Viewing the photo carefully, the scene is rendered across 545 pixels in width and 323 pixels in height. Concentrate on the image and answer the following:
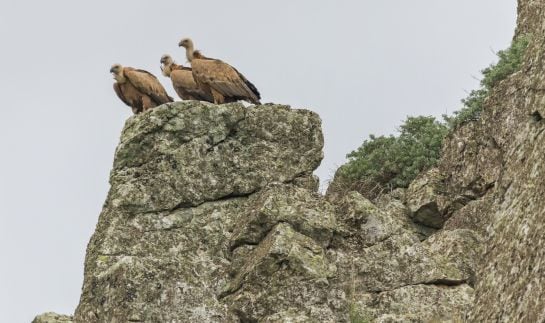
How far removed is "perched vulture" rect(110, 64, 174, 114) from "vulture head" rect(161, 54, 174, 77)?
13.8 inches

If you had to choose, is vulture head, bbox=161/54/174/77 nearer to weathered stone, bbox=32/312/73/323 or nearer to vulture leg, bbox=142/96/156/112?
vulture leg, bbox=142/96/156/112

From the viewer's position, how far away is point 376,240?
20641mm

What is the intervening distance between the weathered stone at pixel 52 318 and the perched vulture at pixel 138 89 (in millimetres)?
5999

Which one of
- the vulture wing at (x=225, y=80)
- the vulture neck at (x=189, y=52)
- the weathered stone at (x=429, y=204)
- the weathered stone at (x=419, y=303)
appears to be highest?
the vulture neck at (x=189, y=52)

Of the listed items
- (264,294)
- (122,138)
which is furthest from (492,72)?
(264,294)

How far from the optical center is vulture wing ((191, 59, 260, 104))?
23969 millimetres

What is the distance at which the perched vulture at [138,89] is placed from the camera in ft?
83.8

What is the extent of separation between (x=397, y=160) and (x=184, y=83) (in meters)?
7.31

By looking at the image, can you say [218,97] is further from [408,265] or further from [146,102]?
[408,265]

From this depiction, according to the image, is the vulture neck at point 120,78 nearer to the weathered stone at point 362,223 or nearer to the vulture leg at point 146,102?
the vulture leg at point 146,102

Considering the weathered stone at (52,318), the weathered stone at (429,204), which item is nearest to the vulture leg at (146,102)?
the weathered stone at (52,318)

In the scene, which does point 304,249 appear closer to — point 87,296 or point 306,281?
point 306,281

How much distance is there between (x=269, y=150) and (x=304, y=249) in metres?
4.31

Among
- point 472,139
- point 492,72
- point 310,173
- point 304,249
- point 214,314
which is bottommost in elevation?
point 214,314
